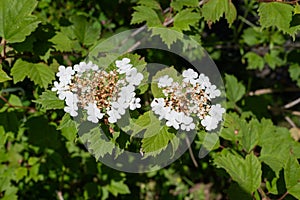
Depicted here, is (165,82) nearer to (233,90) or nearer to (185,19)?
(185,19)

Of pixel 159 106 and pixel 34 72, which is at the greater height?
pixel 159 106

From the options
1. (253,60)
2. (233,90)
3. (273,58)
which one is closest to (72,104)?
(233,90)

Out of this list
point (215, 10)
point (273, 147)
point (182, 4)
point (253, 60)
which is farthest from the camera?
point (253, 60)

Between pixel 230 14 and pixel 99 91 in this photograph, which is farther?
pixel 230 14

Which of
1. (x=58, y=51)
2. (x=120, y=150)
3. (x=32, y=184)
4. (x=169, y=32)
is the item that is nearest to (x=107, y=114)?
(x=120, y=150)

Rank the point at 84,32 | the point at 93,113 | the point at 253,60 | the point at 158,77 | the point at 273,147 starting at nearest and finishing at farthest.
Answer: the point at 93,113
the point at 158,77
the point at 273,147
the point at 84,32
the point at 253,60
